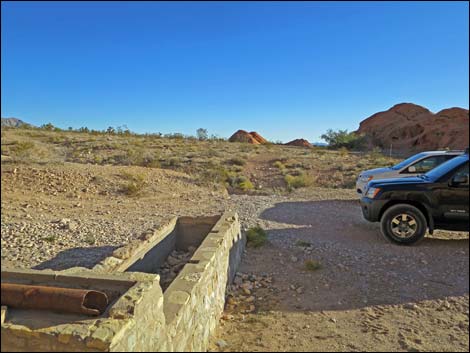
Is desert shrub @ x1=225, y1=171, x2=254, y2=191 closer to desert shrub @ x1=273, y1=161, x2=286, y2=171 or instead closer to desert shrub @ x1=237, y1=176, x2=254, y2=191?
desert shrub @ x1=237, y1=176, x2=254, y2=191

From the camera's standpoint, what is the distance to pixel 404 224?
6086 millimetres

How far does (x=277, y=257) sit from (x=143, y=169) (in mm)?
9517

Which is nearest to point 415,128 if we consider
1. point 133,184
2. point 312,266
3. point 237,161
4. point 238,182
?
point 237,161

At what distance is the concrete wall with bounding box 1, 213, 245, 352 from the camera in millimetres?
2070

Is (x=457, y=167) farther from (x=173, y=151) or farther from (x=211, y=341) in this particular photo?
(x=173, y=151)

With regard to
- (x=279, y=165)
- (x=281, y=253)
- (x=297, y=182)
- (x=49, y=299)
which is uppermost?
(x=279, y=165)

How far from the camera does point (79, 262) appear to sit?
219 inches

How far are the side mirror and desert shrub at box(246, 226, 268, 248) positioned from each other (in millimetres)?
3340

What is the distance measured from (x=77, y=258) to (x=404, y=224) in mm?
5437

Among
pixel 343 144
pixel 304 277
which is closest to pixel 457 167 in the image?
pixel 304 277

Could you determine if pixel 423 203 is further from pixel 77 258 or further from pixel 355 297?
pixel 77 258

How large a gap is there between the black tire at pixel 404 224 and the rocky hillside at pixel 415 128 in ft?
84.1

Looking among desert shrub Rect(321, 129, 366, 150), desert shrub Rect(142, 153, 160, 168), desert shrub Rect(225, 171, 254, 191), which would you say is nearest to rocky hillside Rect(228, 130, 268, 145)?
desert shrub Rect(321, 129, 366, 150)

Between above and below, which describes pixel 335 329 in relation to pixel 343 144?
below
